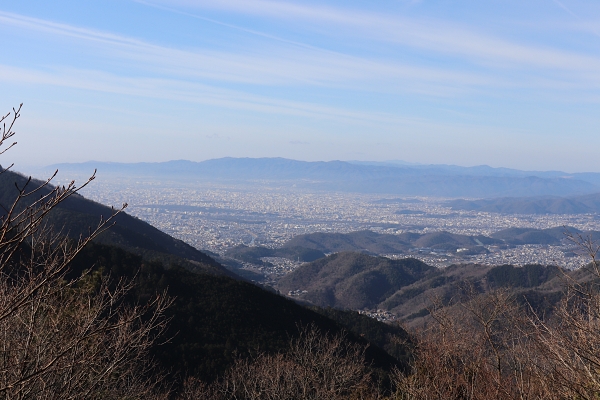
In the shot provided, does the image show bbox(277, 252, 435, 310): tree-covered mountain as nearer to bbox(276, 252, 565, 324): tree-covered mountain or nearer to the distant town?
bbox(276, 252, 565, 324): tree-covered mountain

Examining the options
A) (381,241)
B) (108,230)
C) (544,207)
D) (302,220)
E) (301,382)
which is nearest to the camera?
(301,382)

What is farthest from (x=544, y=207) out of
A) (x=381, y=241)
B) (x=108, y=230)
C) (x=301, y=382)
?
(x=301, y=382)

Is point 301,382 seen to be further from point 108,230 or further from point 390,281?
point 390,281

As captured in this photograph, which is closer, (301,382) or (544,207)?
(301,382)

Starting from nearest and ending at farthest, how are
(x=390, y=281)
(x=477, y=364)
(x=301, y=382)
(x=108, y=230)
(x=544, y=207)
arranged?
(x=477, y=364) → (x=301, y=382) → (x=108, y=230) → (x=390, y=281) → (x=544, y=207)

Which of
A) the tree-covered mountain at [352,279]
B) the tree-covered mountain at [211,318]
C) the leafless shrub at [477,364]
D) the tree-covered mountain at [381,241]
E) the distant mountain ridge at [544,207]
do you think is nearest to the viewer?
the leafless shrub at [477,364]

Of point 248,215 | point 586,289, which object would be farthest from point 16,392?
point 248,215

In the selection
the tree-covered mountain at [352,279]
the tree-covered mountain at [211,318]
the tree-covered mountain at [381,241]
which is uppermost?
the tree-covered mountain at [211,318]

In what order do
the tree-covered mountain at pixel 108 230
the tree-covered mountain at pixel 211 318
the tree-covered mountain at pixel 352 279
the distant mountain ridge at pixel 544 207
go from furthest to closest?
the distant mountain ridge at pixel 544 207 → the tree-covered mountain at pixel 352 279 → the tree-covered mountain at pixel 108 230 → the tree-covered mountain at pixel 211 318

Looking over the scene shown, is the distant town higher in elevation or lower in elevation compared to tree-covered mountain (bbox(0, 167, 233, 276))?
lower

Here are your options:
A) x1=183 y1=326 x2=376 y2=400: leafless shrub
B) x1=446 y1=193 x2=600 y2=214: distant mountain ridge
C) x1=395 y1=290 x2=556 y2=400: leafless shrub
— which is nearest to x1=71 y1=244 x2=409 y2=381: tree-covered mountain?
x1=183 y1=326 x2=376 y2=400: leafless shrub

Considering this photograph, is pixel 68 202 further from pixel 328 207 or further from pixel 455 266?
pixel 328 207

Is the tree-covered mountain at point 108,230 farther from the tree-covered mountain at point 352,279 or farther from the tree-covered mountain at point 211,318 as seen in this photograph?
the tree-covered mountain at point 352,279

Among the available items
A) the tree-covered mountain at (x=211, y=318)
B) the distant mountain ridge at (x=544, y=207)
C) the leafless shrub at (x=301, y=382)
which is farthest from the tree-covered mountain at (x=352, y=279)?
the distant mountain ridge at (x=544, y=207)
